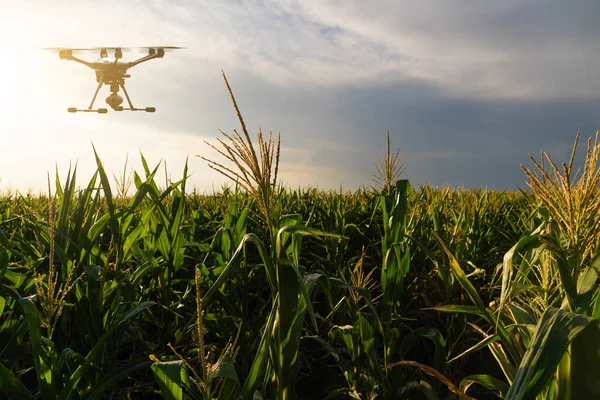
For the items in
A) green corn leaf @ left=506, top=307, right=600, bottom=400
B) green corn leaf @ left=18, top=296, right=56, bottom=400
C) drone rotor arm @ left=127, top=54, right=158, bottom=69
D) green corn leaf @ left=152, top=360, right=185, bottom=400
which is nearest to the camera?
green corn leaf @ left=506, top=307, right=600, bottom=400

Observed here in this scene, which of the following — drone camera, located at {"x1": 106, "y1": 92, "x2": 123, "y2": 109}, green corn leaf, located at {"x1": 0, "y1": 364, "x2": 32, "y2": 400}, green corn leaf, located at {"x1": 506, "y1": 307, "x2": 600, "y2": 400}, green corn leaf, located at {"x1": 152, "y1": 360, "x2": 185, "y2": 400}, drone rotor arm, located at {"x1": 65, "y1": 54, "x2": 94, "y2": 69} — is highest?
drone rotor arm, located at {"x1": 65, "y1": 54, "x2": 94, "y2": 69}

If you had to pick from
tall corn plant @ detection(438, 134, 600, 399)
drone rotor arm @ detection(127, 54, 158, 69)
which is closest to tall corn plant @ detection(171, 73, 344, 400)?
tall corn plant @ detection(438, 134, 600, 399)

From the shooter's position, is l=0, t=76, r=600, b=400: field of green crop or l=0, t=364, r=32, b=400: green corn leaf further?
l=0, t=364, r=32, b=400: green corn leaf

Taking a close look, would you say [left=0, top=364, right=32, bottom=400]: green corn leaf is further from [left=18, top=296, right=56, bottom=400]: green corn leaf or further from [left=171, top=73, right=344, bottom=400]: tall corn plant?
[left=171, top=73, right=344, bottom=400]: tall corn plant

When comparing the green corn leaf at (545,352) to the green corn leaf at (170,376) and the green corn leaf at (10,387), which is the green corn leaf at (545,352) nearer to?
the green corn leaf at (170,376)

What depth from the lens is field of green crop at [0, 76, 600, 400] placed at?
5.26 feet

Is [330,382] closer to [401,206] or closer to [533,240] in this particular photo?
[401,206]

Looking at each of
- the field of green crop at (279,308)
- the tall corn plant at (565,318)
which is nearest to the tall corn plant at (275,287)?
the field of green crop at (279,308)

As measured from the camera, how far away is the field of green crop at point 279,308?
1604mm

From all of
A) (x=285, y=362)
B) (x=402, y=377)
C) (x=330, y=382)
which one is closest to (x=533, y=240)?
(x=285, y=362)

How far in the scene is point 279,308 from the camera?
1680mm

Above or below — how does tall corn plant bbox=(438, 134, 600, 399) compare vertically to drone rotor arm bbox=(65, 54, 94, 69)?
below

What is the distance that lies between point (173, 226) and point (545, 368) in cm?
218

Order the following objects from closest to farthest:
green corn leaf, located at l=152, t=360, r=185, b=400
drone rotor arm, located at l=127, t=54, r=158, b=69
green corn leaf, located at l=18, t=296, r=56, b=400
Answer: green corn leaf, located at l=152, t=360, r=185, b=400 < green corn leaf, located at l=18, t=296, r=56, b=400 < drone rotor arm, located at l=127, t=54, r=158, b=69
